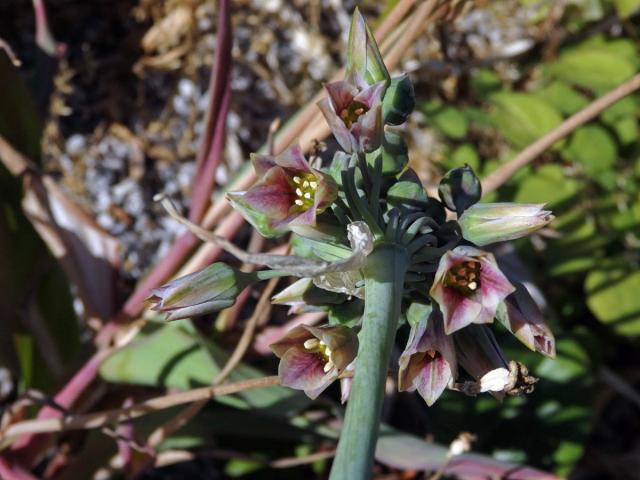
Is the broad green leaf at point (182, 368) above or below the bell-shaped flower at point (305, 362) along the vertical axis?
below

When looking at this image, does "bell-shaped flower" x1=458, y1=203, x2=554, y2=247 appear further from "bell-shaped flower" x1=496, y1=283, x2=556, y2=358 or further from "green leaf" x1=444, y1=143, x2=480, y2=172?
"green leaf" x1=444, y1=143, x2=480, y2=172

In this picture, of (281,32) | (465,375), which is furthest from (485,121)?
(465,375)

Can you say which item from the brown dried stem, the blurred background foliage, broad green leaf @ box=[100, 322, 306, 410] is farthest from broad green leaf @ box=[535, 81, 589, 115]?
broad green leaf @ box=[100, 322, 306, 410]

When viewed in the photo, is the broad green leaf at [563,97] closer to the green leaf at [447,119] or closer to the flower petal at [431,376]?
the green leaf at [447,119]

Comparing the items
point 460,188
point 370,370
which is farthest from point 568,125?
point 370,370

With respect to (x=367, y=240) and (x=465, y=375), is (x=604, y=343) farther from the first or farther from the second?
(x=367, y=240)

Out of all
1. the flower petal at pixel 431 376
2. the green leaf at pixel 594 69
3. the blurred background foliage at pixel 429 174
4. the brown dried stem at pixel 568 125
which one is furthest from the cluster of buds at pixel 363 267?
the green leaf at pixel 594 69
